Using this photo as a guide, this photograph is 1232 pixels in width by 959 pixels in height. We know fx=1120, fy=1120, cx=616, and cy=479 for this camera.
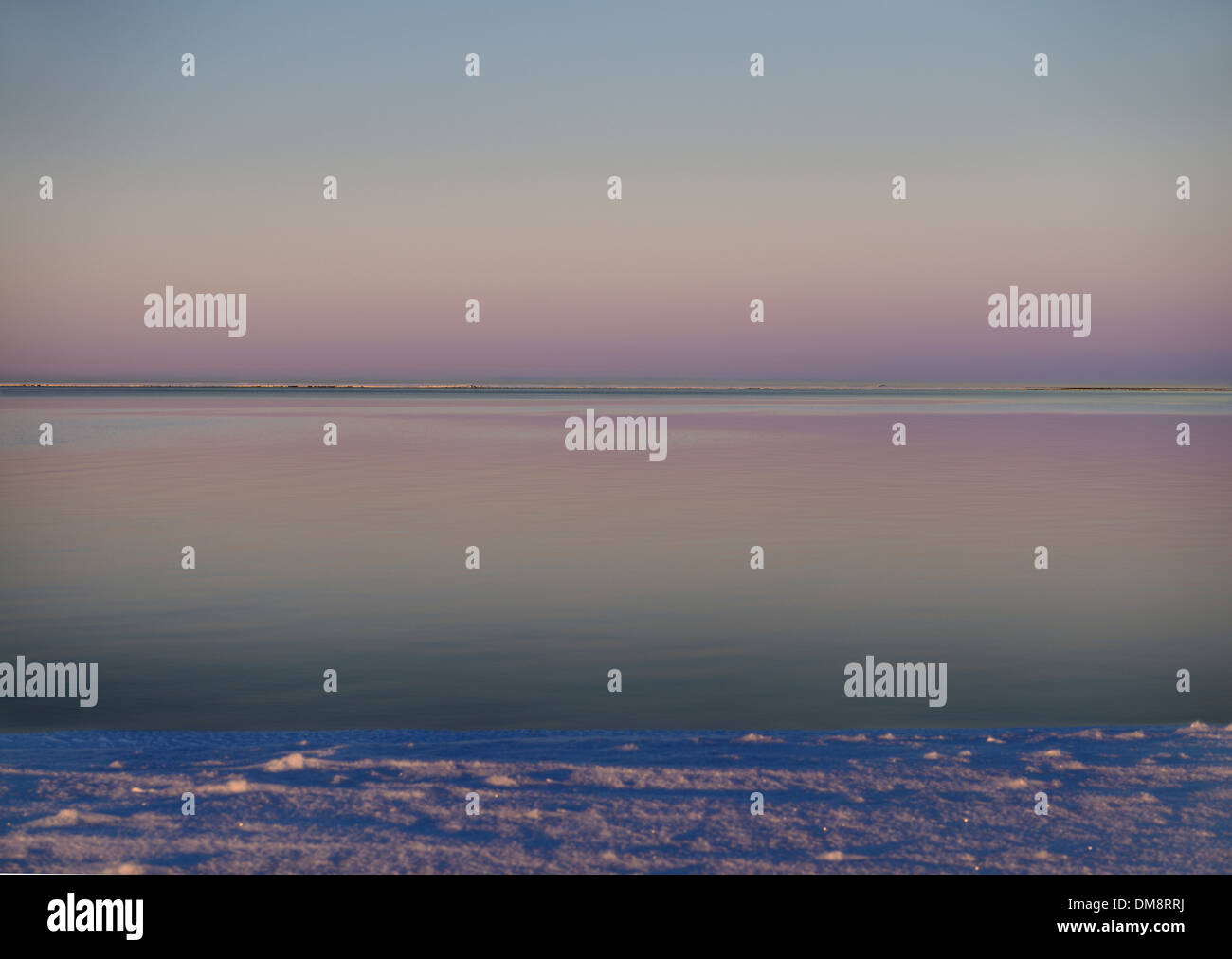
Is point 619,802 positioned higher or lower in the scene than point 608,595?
lower

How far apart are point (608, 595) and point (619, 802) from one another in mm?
9205

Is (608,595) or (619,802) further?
(608,595)

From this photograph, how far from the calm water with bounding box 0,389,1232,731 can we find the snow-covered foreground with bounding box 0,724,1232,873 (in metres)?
1.84

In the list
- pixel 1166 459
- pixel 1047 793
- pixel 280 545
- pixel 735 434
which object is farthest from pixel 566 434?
pixel 1047 793

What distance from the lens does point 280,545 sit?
21.1 metres

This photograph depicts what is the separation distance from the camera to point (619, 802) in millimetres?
7793

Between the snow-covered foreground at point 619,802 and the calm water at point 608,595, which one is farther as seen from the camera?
the calm water at point 608,595

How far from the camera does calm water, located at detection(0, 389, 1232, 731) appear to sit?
11.9 metres

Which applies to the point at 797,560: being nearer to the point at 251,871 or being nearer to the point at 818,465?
the point at 251,871

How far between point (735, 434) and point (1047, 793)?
52.5m

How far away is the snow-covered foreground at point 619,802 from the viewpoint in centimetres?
686

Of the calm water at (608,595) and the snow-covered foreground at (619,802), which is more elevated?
the calm water at (608,595)

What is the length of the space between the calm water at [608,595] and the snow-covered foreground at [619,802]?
184 centimetres

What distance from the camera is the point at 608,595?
55.7 ft
